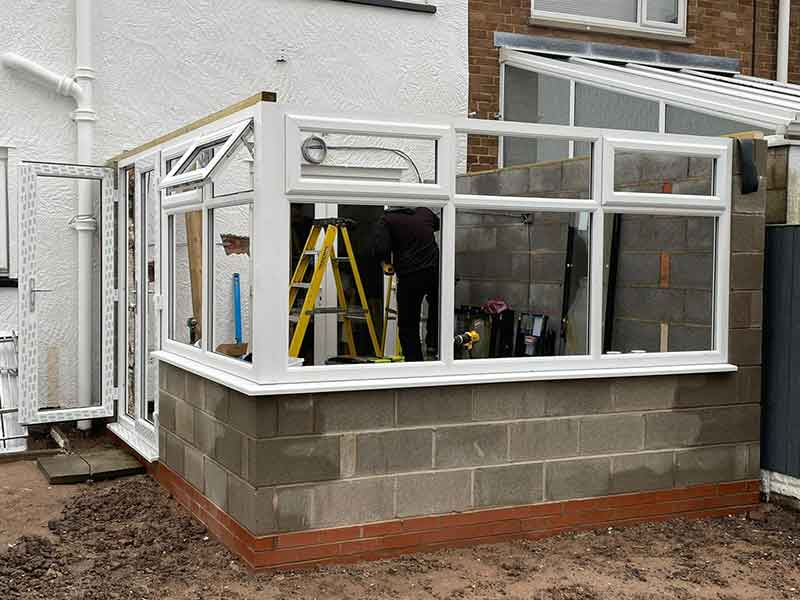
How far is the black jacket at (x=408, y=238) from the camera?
5574 mm

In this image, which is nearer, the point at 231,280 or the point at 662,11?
the point at 231,280

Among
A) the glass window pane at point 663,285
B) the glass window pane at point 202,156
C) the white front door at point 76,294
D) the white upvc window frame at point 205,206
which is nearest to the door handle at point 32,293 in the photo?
the white front door at point 76,294

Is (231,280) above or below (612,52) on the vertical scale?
below

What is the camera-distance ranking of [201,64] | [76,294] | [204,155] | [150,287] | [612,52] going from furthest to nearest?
[612,52] → [201,64] → [76,294] → [150,287] → [204,155]

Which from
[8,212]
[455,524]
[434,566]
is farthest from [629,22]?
[434,566]

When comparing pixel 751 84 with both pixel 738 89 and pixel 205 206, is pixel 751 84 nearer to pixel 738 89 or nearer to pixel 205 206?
pixel 738 89

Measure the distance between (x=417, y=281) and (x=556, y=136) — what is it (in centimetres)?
114

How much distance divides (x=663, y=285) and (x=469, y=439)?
1.72 meters

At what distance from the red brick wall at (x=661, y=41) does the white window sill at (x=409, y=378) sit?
353cm

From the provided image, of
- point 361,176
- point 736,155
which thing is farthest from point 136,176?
point 736,155

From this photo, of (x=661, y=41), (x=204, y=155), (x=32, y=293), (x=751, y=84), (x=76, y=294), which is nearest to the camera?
(x=204, y=155)

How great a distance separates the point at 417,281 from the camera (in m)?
5.68

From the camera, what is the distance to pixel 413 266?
18.8ft

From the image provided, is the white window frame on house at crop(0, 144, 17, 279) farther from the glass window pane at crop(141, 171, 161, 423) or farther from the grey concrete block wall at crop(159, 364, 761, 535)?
the grey concrete block wall at crop(159, 364, 761, 535)
